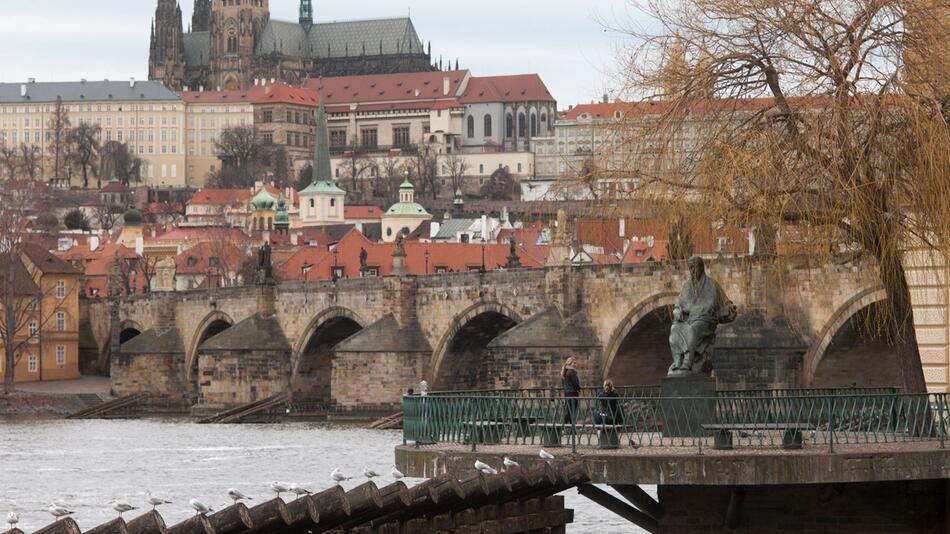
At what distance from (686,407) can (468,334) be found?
47516 mm

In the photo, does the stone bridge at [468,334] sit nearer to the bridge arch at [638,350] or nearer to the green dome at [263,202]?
the bridge arch at [638,350]

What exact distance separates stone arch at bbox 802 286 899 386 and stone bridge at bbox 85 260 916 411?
0.03m

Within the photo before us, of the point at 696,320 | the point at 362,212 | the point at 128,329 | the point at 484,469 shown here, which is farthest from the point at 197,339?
the point at 362,212

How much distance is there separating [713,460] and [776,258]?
5584 mm

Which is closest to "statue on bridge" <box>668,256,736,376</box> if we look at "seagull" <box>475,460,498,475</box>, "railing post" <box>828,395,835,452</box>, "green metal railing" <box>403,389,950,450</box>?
"green metal railing" <box>403,389,950,450</box>

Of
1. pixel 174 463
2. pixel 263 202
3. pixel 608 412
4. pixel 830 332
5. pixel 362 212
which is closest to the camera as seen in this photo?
pixel 608 412

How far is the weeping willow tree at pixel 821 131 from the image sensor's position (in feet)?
76.6

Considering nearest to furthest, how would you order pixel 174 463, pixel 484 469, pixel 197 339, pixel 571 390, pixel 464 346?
1. pixel 484 469
2. pixel 571 390
3. pixel 174 463
4. pixel 464 346
5. pixel 197 339

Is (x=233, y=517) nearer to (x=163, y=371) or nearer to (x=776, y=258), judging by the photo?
(x=776, y=258)

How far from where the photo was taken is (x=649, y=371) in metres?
58.7

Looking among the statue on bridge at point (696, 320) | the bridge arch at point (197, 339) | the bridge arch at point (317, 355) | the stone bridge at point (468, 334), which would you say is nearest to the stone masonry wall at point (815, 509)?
the statue on bridge at point (696, 320)

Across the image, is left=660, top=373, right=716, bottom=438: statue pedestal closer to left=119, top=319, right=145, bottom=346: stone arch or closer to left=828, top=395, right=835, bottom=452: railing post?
left=828, top=395, right=835, bottom=452: railing post

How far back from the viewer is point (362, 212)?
643 feet

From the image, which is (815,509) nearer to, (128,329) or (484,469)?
(484,469)
